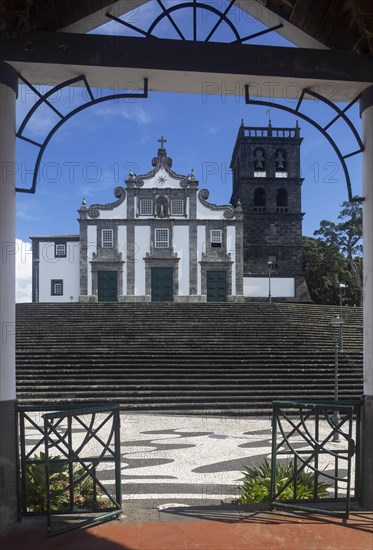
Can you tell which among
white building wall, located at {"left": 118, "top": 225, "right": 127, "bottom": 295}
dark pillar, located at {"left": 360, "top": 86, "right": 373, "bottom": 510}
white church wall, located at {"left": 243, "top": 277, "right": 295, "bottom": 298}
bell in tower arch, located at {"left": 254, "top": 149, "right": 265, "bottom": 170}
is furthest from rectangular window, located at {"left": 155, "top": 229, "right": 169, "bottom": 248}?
dark pillar, located at {"left": 360, "top": 86, "right": 373, "bottom": 510}

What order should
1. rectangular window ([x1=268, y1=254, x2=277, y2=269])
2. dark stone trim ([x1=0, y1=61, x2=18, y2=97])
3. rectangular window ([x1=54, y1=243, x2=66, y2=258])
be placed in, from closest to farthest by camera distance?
dark stone trim ([x1=0, y1=61, x2=18, y2=97]), rectangular window ([x1=54, y1=243, x2=66, y2=258]), rectangular window ([x1=268, y1=254, x2=277, y2=269])

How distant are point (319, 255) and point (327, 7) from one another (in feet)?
130

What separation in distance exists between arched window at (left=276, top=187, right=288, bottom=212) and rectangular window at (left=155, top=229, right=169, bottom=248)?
12.1m

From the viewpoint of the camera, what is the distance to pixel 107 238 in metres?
32.3

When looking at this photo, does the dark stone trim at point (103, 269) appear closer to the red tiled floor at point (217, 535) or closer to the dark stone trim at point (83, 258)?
the dark stone trim at point (83, 258)

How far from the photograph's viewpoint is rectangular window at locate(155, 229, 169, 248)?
106 ft

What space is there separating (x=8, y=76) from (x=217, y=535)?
392 centimetres

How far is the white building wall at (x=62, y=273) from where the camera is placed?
107 feet

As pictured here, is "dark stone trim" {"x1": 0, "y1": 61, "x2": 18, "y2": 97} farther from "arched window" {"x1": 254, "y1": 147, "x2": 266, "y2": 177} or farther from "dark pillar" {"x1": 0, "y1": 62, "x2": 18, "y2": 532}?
"arched window" {"x1": 254, "y1": 147, "x2": 266, "y2": 177}

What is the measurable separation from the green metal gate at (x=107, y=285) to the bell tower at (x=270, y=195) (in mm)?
12233

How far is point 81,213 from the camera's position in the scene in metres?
32.2

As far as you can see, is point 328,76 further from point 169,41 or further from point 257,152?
point 257,152

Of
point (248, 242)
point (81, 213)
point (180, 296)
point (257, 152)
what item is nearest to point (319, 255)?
point (248, 242)

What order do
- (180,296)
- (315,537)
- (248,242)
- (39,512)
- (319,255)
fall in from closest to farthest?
(315,537) < (39,512) < (180,296) < (248,242) < (319,255)
